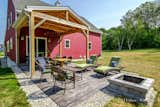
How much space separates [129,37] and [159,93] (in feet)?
117

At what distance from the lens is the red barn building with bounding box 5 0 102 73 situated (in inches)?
310

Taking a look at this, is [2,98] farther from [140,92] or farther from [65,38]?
[65,38]

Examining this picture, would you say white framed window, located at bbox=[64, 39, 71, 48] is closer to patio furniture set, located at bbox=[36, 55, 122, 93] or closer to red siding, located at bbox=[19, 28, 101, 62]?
red siding, located at bbox=[19, 28, 101, 62]

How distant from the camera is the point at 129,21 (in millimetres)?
37375

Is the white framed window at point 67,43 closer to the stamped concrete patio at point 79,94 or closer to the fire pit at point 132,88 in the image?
the stamped concrete patio at point 79,94

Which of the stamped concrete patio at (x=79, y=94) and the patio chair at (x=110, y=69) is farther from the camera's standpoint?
the patio chair at (x=110, y=69)

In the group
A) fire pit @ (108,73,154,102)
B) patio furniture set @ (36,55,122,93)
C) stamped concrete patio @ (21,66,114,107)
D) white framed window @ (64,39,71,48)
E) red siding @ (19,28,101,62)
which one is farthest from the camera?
white framed window @ (64,39,71,48)

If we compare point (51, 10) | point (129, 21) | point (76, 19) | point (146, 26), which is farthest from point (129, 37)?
point (51, 10)

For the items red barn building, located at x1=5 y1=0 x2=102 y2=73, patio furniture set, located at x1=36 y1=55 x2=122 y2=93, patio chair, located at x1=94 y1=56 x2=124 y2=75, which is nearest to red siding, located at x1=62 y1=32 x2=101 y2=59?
red barn building, located at x1=5 y1=0 x2=102 y2=73

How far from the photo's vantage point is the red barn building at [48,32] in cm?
789

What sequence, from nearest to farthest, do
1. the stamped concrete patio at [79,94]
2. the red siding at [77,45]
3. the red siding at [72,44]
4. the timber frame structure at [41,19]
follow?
the stamped concrete patio at [79,94], the timber frame structure at [41,19], the red siding at [72,44], the red siding at [77,45]

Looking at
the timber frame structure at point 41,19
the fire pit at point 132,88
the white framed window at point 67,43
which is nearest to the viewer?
the fire pit at point 132,88

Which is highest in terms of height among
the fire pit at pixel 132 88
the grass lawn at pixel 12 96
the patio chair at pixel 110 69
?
the patio chair at pixel 110 69

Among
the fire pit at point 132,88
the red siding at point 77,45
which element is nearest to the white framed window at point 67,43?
the red siding at point 77,45
